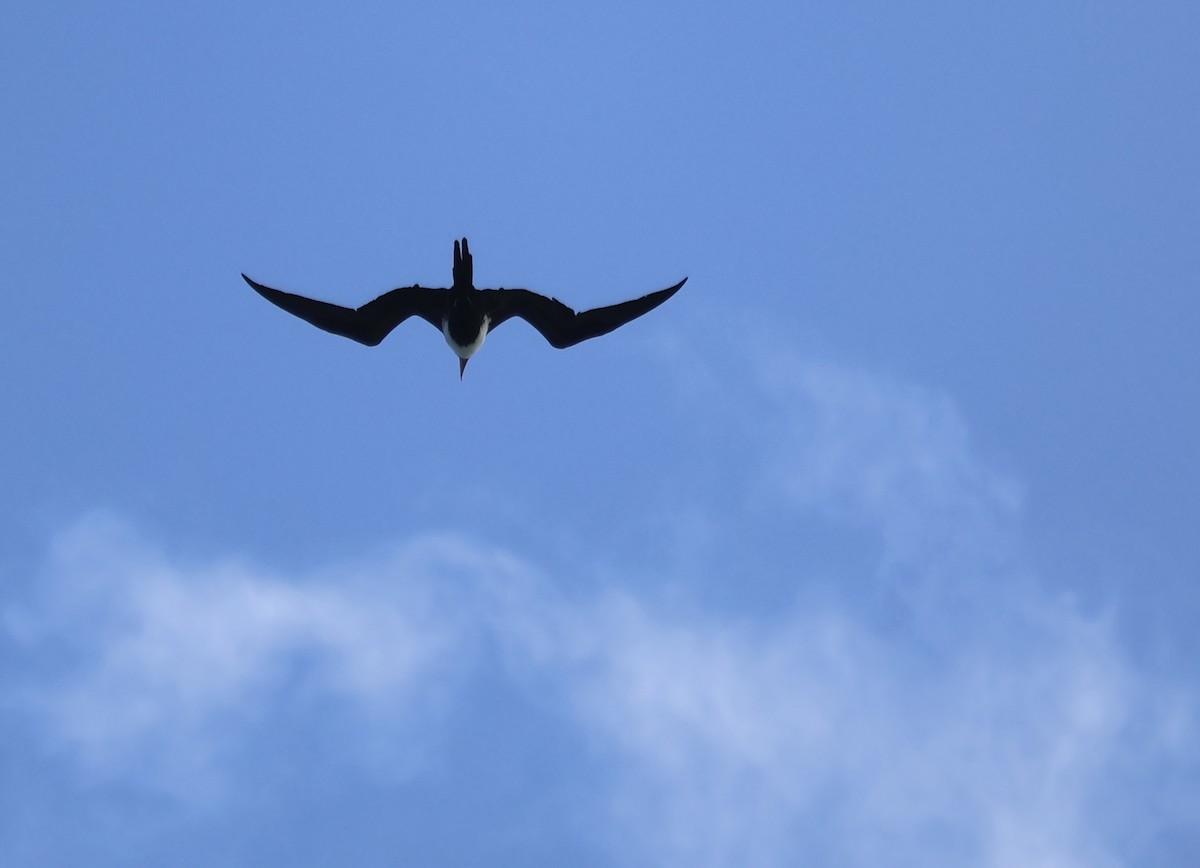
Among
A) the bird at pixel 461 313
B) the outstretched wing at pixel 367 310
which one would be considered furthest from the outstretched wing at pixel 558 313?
the outstretched wing at pixel 367 310

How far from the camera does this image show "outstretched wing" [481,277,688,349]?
25328 millimetres

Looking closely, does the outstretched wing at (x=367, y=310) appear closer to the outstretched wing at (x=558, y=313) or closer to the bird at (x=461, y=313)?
the bird at (x=461, y=313)

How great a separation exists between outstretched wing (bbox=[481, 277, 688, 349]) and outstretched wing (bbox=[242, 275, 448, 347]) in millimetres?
1105

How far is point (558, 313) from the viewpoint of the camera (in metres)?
25.5

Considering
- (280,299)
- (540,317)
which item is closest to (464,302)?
(540,317)

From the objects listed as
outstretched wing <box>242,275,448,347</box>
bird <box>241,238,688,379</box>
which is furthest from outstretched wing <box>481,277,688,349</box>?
outstretched wing <box>242,275,448,347</box>

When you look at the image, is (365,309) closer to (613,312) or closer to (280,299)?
(280,299)

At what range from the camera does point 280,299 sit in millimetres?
25125

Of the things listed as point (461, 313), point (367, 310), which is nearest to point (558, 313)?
point (461, 313)

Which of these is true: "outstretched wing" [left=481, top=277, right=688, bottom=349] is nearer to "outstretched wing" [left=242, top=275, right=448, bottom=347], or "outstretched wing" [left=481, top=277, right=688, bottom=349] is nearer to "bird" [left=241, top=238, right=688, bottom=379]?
"bird" [left=241, top=238, right=688, bottom=379]

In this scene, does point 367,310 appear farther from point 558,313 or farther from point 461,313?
point 558,313

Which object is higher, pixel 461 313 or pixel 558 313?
pixel 558 313

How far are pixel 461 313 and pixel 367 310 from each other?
1.90m

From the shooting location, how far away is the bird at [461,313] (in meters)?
25.1
